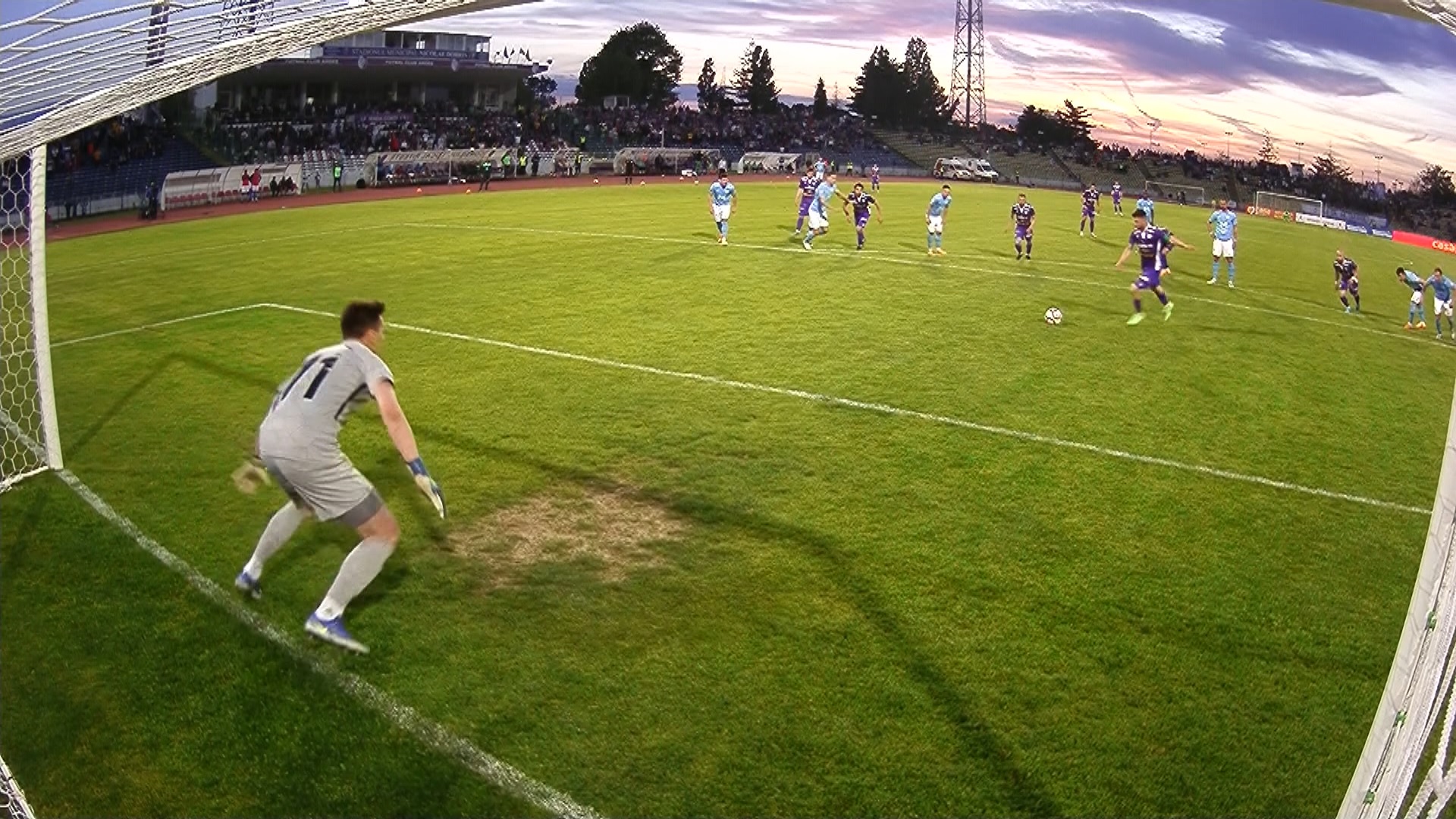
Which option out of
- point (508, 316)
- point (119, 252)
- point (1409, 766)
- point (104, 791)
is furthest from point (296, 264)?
point (1409, 766)

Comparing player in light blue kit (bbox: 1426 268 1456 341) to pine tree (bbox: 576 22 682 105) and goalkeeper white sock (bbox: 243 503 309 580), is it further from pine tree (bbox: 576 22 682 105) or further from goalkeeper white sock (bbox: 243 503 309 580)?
pine tree (bbox: 576 22 682 105)

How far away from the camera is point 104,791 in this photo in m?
5.27

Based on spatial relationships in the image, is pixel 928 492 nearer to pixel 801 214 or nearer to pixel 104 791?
pixel 104 791

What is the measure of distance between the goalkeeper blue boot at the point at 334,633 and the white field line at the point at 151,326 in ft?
39.5

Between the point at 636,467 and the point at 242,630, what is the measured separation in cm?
417

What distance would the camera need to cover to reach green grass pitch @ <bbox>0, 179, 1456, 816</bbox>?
5.55 meters

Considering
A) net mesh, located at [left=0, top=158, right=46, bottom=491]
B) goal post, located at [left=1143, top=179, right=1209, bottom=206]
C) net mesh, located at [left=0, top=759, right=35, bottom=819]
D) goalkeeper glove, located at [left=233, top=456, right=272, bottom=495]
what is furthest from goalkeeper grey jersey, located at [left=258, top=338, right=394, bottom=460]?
goal post, located at [left=1143, top=179, right=1209, bottom=206]

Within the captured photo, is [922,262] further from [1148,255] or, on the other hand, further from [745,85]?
[745,85]

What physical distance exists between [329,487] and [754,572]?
322cm

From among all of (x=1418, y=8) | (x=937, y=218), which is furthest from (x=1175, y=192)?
(x=1418, y=8)

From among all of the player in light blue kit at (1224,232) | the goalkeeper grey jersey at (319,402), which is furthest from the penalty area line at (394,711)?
the player in light blue kit at (1224,232)

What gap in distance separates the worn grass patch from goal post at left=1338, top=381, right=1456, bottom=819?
16.6 ft

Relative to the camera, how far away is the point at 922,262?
2425 centimetres

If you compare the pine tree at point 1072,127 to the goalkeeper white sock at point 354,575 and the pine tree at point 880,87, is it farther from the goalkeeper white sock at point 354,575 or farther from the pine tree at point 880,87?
the goalkeeper white sock at point 354,575
